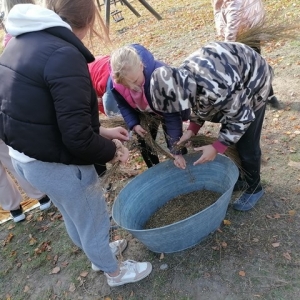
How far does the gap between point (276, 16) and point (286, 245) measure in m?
2.02

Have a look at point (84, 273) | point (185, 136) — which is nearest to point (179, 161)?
point (185, 136)

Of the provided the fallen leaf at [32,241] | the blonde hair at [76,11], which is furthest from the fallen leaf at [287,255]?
the fallen leaf at [32,241]

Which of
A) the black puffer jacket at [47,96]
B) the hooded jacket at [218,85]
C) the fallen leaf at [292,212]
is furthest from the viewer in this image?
the fallen leaf at [292,212]

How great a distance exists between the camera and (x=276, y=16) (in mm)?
3145

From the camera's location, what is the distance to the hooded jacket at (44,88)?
138 centimetres

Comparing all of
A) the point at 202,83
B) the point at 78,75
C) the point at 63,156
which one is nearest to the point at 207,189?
the point at 202,83

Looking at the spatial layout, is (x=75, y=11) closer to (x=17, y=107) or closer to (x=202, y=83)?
(x=17, y=107)

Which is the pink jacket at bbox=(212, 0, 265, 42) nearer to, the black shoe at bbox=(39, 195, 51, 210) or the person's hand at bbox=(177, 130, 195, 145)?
the person's hand at bbox=(177, 130, 195, 145)

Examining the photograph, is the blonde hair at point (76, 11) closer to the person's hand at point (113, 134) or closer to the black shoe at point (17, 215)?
the person's hand at point (113, 134)

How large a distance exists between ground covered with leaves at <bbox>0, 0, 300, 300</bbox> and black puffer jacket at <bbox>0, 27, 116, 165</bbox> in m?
1.20

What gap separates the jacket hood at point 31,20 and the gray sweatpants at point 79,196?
60cm

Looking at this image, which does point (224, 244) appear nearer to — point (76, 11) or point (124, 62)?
point (124, 62)

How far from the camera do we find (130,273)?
2.40m

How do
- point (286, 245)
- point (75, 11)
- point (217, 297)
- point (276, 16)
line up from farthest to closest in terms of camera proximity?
1. point (276, 16)
2. point (286, 245)
3. point (217, 297)
4. point (75, 11)
